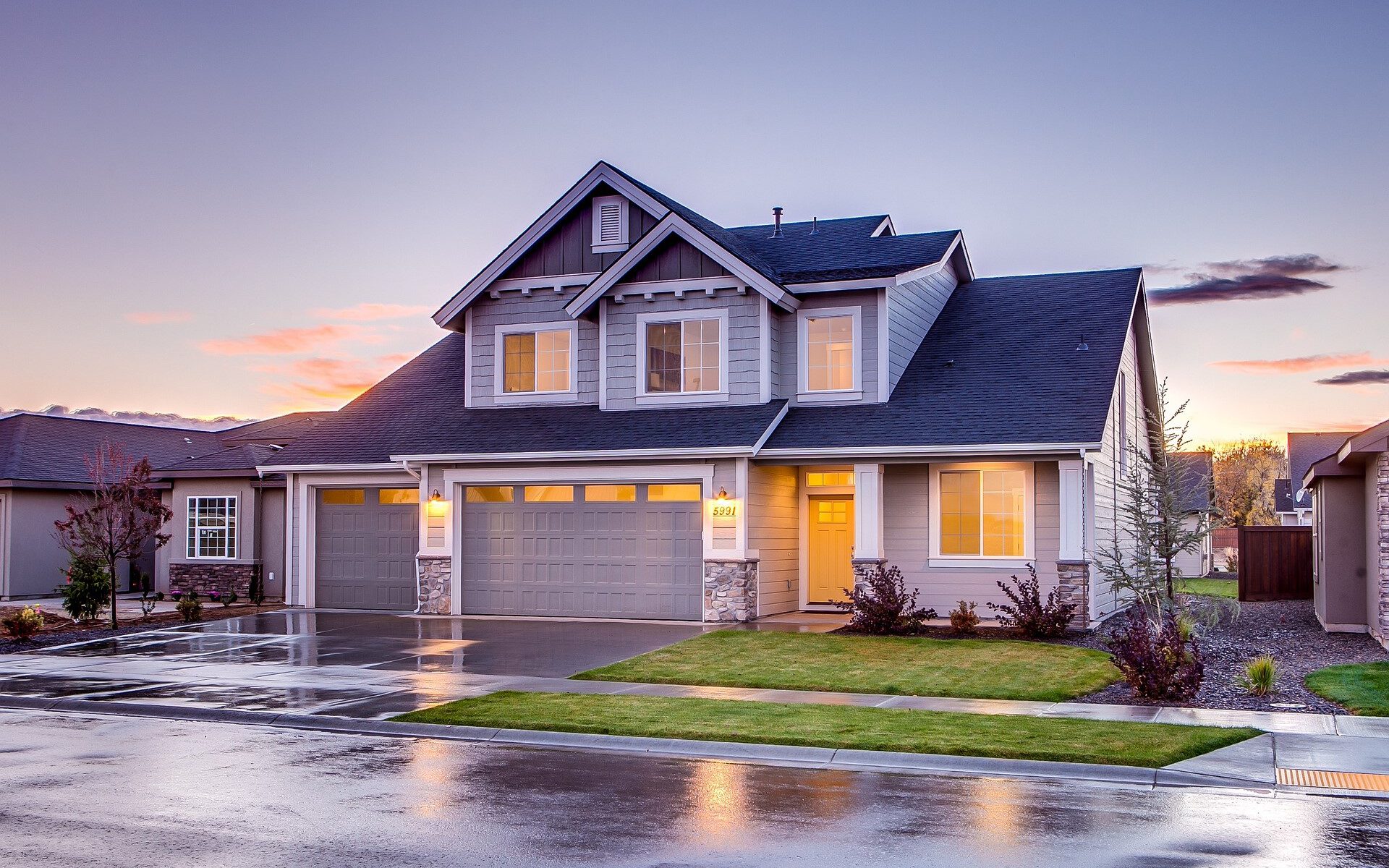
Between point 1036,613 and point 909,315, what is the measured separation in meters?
7.25

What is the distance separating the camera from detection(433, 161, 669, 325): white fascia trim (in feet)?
81.2

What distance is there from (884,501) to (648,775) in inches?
530

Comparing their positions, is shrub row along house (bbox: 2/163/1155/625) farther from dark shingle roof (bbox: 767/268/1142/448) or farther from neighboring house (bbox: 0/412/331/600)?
neighboring house (bbox: 0/412/331/600)

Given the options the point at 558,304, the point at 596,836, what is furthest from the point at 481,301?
the point at 596,836

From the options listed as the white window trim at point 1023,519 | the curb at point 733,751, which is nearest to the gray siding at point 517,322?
the white window trim at point 1023,519

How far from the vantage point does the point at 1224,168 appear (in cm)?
2411

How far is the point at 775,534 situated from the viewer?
23312mm

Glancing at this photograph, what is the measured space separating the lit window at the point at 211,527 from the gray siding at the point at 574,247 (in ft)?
32.5

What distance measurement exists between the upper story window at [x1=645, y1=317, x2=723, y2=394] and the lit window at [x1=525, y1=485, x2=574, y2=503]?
2.67 metres

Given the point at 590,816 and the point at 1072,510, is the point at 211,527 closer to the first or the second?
the point at 1072,510

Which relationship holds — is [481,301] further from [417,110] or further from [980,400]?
[980,400]

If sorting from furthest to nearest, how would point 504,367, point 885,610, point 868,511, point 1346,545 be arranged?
1. point 504,367
2. point 868,511
3. point 1346,545
4. point 885,610

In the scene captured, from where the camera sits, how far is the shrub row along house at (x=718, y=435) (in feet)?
71.6

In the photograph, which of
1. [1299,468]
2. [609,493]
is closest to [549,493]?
[609,493]
